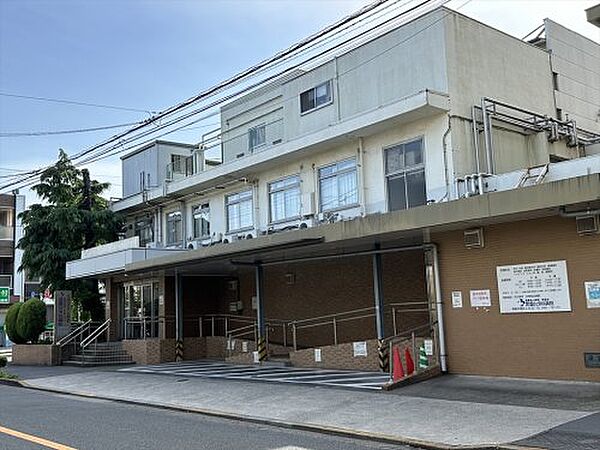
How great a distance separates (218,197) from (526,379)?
1522 cm

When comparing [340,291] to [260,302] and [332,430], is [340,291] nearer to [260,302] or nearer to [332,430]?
[260,302]

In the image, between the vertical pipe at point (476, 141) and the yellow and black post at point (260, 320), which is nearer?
the vertical pipe at point (476, 141)

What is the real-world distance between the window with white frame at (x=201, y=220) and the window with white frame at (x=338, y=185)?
704 centimetres

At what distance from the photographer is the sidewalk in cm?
945

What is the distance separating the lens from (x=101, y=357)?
82.4 feet

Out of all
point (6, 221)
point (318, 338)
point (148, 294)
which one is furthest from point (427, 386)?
point (6, 221)

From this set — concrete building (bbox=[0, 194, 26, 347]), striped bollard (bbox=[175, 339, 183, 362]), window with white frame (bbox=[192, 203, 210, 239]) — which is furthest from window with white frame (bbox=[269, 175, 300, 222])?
concrete building (bbox=[0, 194, 26, 347])

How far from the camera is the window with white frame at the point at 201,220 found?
26.4 meters

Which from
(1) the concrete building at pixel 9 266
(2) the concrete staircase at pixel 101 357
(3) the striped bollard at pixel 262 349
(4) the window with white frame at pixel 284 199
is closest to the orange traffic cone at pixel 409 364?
(3) the striped bollard at pixel 262 349

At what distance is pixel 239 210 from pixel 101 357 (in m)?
7.71

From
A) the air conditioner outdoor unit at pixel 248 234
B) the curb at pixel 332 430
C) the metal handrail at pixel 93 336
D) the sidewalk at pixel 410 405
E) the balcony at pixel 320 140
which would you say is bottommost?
the curb at pixel 332 430

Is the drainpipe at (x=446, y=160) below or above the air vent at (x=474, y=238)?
above

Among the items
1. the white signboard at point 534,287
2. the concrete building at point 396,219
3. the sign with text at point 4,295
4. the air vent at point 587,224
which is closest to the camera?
the air vent at point 587,224

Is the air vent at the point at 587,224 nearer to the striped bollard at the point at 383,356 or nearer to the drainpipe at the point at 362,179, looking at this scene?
the striped bollard at the point at 383,356
